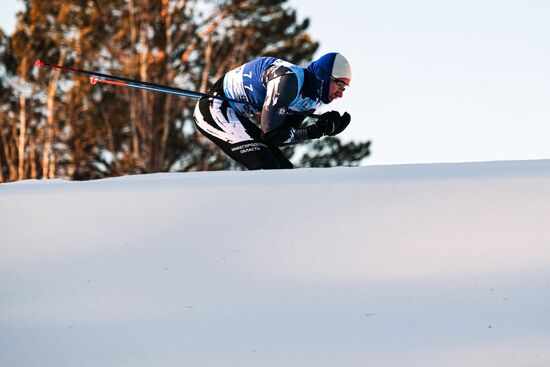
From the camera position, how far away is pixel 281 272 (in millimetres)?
3953

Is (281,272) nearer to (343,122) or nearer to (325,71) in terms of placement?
(325,71)

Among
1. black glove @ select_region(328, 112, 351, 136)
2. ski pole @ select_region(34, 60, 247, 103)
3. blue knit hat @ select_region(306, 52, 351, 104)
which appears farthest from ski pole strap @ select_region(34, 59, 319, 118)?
blue knit hat @ select_region(306, 52, 351, 104)

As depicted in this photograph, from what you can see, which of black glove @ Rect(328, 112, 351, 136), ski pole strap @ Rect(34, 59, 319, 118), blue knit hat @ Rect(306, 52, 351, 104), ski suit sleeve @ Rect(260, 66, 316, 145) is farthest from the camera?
black glove @ Rect(328, 112, 351, 136)

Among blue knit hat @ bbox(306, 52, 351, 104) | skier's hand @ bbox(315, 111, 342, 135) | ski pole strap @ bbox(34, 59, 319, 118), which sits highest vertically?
blue knit hat @ bbox(306, 52, 351, 104)

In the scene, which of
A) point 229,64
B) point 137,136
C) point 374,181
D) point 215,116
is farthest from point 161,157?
A: point 374,181

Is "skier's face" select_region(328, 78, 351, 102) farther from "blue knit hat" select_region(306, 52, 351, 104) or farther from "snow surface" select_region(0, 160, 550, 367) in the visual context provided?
"snow surface" select_region(0, 160, 550, 367)

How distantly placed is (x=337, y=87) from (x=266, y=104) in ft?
1.51

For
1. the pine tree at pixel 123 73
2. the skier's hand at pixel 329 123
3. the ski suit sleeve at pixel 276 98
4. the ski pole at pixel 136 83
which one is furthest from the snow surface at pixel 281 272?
the pine tree at pixel 123 73

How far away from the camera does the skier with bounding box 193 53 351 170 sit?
5.70 m

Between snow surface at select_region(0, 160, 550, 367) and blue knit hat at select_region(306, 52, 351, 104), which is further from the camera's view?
blue knit hat at select_region(306, 52, 351, 104)

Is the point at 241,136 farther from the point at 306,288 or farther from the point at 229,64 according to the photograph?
the point at 229,64

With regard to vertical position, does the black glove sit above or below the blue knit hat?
below

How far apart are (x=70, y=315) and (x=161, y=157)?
17666 millimetres

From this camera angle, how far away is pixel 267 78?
577 centimetres
